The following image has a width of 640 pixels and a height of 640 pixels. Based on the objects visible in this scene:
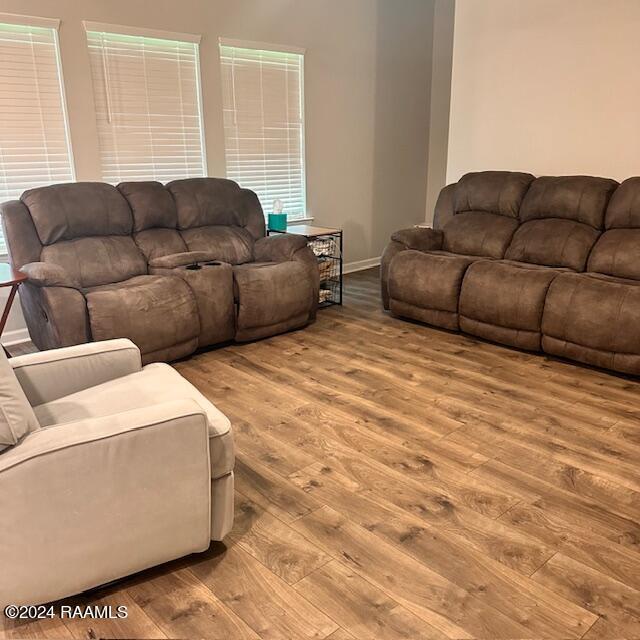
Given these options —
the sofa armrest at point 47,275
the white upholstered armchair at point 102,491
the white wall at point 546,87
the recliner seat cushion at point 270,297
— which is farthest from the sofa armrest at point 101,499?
the white wall at point 546,87

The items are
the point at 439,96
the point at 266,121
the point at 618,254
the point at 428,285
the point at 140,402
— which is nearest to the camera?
the point at 140,402

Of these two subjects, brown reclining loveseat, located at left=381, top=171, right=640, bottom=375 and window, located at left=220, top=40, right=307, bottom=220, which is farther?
window, located at left=220, top=40, right=307, bottom=220

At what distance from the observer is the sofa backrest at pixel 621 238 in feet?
12.2

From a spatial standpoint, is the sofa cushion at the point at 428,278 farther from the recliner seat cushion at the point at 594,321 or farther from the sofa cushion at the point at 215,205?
the sofa cushion at the point at 215,205

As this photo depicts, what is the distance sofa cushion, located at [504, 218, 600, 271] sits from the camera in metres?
3.97

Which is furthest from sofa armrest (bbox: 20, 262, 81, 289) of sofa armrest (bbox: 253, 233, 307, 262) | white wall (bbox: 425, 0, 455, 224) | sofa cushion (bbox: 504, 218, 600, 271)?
white wall (bbox: 425, 0, 455, 224)

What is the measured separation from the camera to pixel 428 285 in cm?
425

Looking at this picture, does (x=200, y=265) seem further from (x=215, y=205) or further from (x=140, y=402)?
(x=140, y=402)

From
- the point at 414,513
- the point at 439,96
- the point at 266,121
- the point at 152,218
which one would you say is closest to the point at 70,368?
the point at 414,513

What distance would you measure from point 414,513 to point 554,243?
2.60 m

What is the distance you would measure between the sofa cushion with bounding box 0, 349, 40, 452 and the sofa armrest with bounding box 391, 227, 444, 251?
3.34 metres

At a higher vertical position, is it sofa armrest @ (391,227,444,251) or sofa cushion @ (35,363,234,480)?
sofa armrest @ (391,227,444,251)

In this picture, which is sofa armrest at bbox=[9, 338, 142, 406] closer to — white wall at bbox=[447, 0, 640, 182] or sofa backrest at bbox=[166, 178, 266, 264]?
sofa backrest at bbox=[166, 178, 266, 264]

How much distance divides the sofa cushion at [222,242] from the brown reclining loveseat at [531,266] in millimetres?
1104
